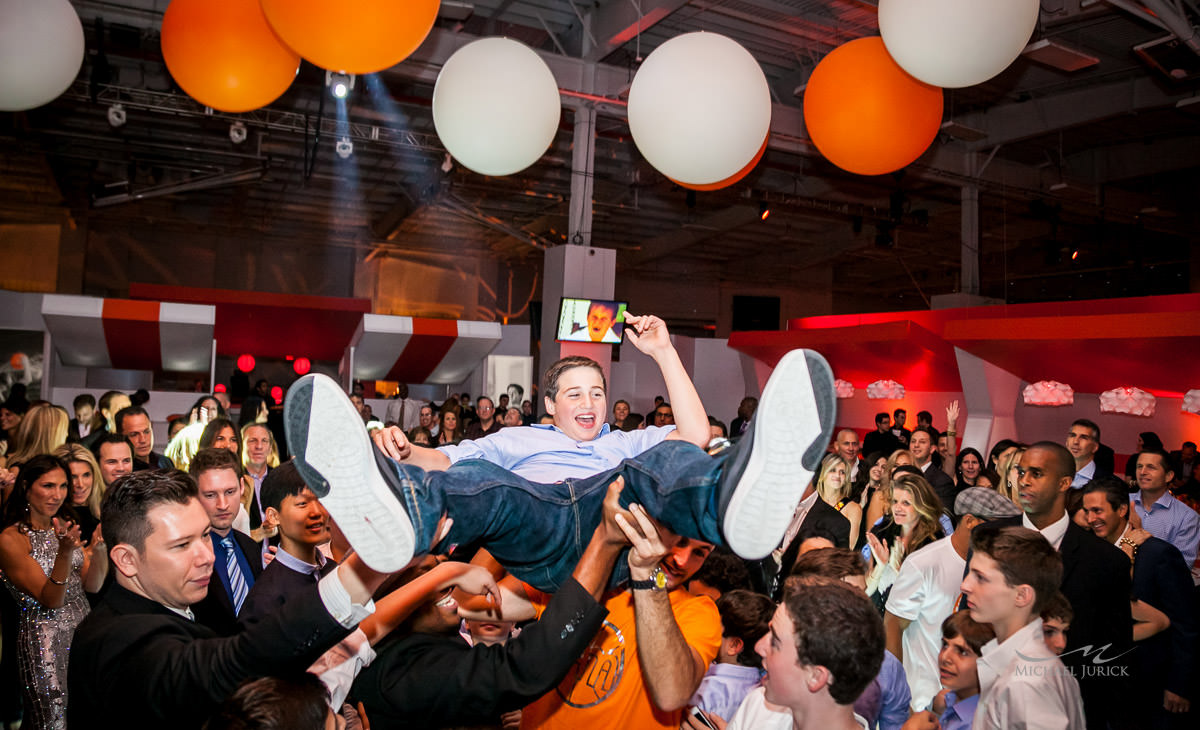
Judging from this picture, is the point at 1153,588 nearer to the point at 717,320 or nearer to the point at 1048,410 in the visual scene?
the point at 1048,410

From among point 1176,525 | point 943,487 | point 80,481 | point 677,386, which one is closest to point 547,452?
point 677,386

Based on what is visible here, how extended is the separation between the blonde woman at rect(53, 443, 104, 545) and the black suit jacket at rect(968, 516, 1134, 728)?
3.59 m

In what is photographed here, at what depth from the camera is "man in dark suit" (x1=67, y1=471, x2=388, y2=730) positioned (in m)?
1.47

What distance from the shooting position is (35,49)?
13.4ft

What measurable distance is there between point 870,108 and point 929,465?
2245mm

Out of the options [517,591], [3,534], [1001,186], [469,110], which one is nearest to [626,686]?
[517,591]

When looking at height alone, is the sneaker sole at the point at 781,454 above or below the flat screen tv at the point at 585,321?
below

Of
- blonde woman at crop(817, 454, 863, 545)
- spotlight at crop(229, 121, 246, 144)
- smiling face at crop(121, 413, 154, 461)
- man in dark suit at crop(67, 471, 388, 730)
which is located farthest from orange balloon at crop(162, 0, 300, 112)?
spotlight at crop(229, 121, 246, 144)

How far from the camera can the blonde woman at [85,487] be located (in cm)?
341

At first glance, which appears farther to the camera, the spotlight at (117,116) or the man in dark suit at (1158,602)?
the spotlight at (117,116)

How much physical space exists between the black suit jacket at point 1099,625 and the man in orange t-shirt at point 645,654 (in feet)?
4.31

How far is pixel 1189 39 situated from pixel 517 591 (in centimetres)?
797

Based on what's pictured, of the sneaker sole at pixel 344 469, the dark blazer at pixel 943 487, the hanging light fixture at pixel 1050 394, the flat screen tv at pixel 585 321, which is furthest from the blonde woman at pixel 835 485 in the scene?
the hanging light fixture at pixel 1050 394

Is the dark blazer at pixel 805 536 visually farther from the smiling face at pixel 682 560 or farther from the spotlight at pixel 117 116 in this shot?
the spotlight at pixel 117 116
